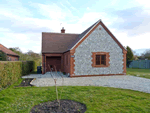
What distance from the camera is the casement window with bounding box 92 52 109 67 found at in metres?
13.8

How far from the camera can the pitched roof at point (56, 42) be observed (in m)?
16.8

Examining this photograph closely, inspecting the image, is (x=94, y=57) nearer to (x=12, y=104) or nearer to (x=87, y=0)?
(x=87, y=0)

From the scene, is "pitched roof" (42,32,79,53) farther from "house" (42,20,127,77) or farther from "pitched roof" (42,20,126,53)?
"house" (42,20,127,77)

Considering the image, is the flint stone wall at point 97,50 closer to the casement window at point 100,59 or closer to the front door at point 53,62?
the casement window at point 100,59

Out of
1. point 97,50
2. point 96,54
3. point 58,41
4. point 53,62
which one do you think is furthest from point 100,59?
A: point 53,62

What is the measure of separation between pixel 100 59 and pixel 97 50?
45.3 inches

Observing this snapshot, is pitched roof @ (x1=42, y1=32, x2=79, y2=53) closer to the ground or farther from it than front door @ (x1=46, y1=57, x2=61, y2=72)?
farther from it

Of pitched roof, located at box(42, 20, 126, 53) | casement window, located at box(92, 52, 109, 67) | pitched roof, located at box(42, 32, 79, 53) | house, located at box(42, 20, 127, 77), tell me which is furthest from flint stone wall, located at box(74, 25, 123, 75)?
pitched roof, located at box(42, 32, 79, 53)

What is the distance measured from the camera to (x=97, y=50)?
1406 centimetres

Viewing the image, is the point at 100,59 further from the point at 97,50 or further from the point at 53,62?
the point at 53,62

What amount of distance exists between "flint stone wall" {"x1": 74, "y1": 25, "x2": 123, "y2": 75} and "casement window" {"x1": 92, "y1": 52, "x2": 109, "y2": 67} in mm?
361

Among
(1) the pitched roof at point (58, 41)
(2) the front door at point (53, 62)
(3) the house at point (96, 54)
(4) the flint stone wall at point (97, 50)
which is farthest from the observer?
(2) the front door at point (53, 62)

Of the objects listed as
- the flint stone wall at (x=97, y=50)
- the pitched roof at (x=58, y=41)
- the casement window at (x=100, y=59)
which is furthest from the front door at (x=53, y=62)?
the casement window at (x=100, y=59)

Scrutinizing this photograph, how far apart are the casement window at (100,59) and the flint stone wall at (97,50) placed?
14.2 inches
